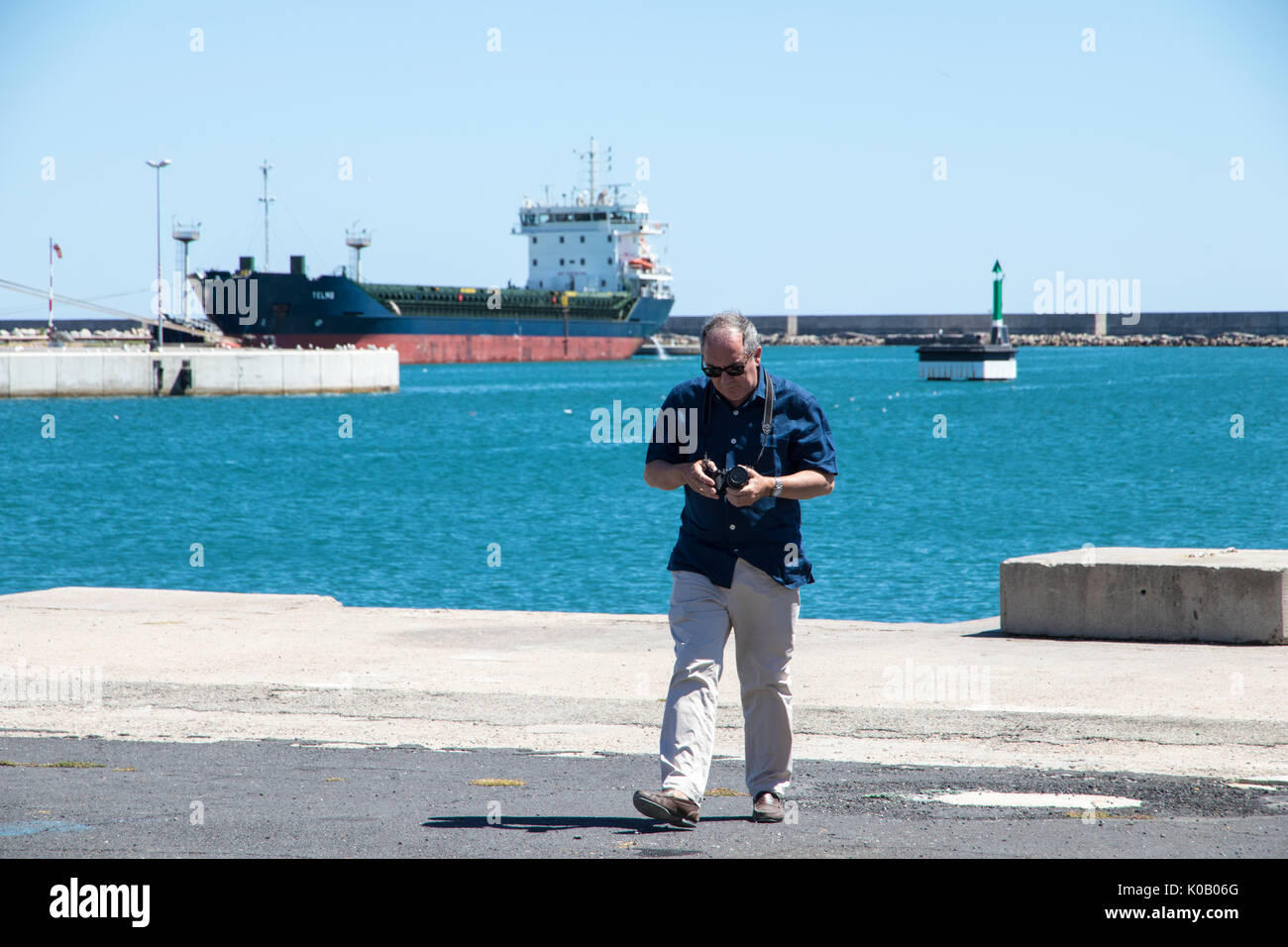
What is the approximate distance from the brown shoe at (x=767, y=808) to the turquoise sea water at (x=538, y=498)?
13.4m

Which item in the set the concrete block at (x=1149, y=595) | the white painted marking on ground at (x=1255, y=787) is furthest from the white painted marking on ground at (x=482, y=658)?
the white painted marking on ground at (x=1255, y=787)

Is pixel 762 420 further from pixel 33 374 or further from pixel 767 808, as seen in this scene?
pixel 33 374

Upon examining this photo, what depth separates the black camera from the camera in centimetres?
477

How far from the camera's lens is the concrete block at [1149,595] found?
852cm

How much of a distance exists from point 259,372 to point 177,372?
3.89 meters

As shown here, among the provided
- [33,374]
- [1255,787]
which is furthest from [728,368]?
[33,374]

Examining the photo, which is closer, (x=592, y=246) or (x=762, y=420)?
(x=762, y=420)

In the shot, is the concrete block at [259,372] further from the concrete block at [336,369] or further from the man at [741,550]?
the man at [741,550]

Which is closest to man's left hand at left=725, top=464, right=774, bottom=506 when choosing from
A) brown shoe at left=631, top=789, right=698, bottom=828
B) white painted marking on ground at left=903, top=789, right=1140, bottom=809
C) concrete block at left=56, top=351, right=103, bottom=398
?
brown shoe at left=631, top=789, right=698, bottom=828

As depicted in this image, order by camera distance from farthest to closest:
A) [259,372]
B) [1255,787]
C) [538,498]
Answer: [259,372] < [538,498] < [1255,787]

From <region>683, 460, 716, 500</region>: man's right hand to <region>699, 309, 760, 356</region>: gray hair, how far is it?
381 millimetres

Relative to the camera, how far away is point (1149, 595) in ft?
29.0

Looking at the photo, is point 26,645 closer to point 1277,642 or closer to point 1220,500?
point 1277,642
